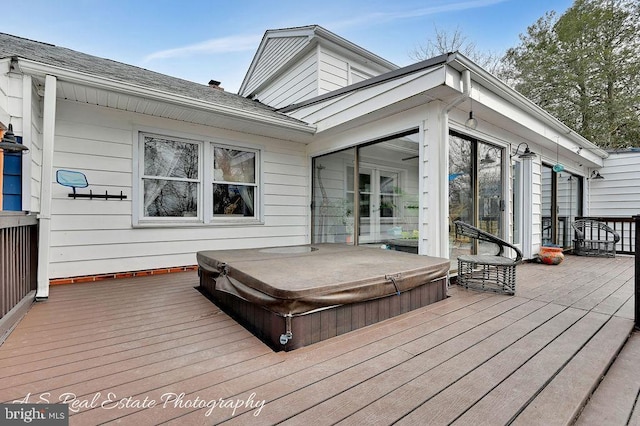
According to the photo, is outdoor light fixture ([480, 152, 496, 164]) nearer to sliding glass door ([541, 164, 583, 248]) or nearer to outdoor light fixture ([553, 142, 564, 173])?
outdoor light fixture ([553, 142, 564, 173])

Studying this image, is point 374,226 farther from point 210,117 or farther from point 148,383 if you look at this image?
point 148,383

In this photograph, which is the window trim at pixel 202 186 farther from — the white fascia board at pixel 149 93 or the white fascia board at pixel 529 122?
the white fascia board at pixel 529 122

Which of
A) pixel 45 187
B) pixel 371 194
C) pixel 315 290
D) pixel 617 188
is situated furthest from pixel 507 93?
pixel 617 188

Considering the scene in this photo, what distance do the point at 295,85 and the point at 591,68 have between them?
465 inches

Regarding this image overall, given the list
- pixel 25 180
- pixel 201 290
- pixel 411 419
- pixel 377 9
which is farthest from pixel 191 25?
pixel 411 419

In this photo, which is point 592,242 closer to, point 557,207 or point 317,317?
point 557,207

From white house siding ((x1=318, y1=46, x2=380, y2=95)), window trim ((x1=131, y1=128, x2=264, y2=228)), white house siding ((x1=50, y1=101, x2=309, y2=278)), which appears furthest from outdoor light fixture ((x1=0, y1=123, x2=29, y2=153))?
white house siding ((x1=318, y1=46, x2=380, y2=95))

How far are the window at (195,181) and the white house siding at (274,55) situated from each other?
2.94 m

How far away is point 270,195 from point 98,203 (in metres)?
2.42

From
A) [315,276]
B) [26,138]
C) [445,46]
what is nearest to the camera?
[315,276]

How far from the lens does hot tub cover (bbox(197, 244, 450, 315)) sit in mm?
1912

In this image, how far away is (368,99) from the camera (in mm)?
3789

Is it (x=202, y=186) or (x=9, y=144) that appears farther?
(x=202, y=186)

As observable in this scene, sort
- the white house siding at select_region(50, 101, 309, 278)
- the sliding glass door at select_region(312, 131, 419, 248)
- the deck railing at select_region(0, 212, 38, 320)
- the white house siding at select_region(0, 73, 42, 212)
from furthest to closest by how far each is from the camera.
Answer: the sliding glass door at select_region(312, 131, 419, 248)
the white house siding at select_region(50, 101, 309, 278)
the white house siding at select_region(0, 73, 42, 212)
the deck railing at select_region(0, 212, 38, 320)
